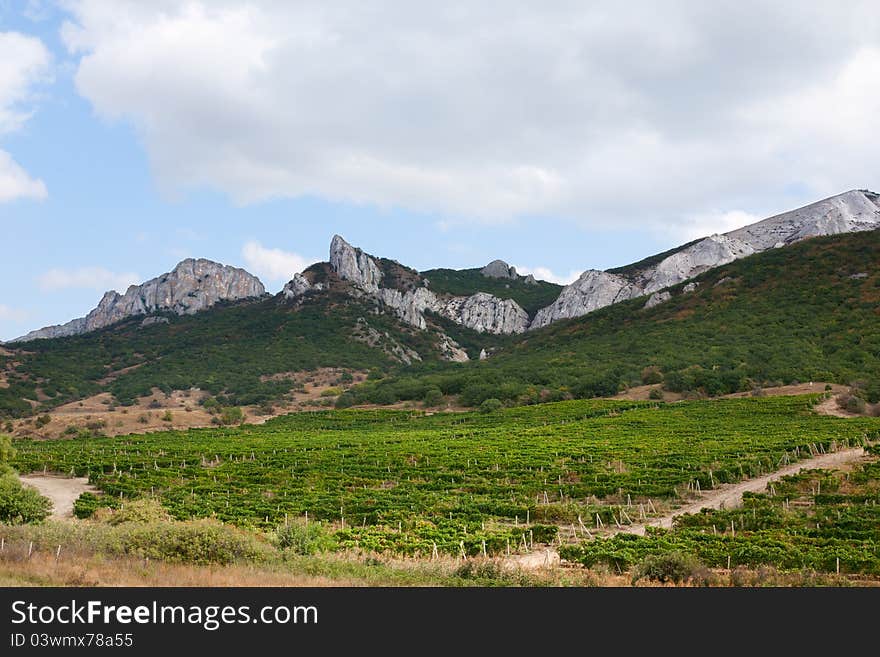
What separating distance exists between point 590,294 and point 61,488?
534 feet

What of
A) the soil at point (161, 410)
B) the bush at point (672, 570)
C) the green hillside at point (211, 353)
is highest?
the green hillside at point (211, 353)

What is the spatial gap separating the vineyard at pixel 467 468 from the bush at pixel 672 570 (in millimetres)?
4445

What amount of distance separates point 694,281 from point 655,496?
352 feet

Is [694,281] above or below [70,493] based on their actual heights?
above

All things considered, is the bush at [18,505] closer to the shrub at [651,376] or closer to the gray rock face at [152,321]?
the shrub at [651,376]

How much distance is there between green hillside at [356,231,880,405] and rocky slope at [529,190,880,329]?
41.3m

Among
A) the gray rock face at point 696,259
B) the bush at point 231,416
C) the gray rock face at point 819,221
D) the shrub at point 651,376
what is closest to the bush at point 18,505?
the bush at point 231,416

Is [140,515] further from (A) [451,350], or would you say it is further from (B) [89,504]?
(A) [451,350]

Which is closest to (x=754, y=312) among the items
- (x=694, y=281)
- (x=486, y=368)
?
(x=694, y=281)

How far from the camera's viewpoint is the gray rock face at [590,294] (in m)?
184

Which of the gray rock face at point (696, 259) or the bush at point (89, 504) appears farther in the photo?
the gray rock face at point (696, 259)

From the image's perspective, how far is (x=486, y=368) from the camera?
11525 cm

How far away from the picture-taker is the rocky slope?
167250 mm
